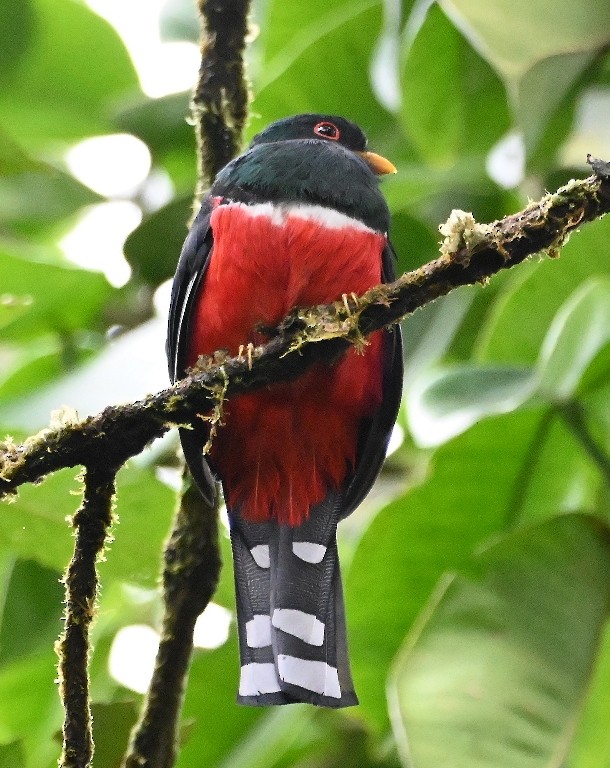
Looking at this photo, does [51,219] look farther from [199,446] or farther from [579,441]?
[579,441]

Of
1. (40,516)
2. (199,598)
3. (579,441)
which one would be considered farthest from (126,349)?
(579,441)

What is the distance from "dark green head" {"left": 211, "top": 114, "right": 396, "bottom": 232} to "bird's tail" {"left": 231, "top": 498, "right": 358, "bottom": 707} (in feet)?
1.92

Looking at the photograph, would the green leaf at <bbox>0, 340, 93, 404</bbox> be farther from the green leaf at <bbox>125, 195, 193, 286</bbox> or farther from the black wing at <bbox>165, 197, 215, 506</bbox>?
the black wing at <bbox>165, 197, 215, 506</bbox>

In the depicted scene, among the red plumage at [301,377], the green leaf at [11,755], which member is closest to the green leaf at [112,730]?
the green leaf at [11,755]

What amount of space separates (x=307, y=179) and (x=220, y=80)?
11.7 inches

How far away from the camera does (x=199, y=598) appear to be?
1.97m

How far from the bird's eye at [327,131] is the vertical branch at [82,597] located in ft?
3.96

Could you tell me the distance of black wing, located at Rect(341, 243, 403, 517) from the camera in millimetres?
2174

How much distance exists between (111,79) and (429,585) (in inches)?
69.4

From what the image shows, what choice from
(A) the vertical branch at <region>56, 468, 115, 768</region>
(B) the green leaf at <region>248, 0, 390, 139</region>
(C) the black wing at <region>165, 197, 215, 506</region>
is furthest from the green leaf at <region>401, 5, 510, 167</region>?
(A) the vertical branch at <region>56, 468, 115, 768</region>

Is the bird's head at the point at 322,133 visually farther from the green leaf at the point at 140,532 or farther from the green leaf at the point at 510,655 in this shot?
the green leaf at the point at 510,655

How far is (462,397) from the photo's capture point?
207cm

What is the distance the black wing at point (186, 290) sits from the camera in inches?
83.5

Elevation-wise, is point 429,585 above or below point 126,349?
below
